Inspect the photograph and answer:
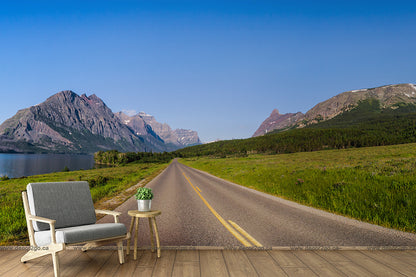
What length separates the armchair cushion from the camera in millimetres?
3906

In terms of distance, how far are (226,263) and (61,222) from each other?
3378 mm

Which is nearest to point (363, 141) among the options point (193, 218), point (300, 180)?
point (300, 180)

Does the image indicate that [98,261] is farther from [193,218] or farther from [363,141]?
[363,141]

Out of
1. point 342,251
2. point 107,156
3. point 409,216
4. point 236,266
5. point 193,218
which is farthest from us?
point 107,156

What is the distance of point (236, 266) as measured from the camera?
161 inches

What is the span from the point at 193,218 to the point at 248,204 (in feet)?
10.5

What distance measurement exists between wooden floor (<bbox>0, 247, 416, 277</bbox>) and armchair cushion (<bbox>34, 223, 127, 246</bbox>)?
19.8 inches

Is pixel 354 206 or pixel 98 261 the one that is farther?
pixel 354 206

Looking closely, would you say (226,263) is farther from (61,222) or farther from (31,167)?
(31,167)

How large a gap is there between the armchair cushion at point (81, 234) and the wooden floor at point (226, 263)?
50 centimetres

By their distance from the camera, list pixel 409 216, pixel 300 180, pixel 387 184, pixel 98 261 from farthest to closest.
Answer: pixel 300 180 < pixel 387 184 < pixel 409 216 < pixel 98 261

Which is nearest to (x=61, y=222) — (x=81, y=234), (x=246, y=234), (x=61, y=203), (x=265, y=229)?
(x=61, y=203)

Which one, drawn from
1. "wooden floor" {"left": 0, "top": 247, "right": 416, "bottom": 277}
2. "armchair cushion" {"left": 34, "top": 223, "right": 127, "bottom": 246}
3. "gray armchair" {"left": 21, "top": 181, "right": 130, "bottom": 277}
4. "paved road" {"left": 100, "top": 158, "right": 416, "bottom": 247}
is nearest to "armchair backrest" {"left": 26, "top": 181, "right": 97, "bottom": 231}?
"gray armchair" {"left": 21, "top": 181, "right": 130, "bottom": 277}

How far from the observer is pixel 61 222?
482 centimetres
